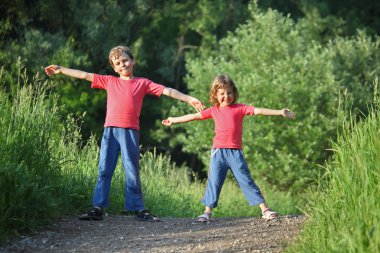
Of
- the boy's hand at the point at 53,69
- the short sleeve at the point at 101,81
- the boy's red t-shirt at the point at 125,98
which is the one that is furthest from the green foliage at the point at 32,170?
the boy's red t-shirt at the point at 125,98

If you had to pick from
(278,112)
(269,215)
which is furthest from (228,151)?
(269,215)

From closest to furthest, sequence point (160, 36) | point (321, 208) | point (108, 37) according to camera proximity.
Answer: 1. point (321, 208)
2. point (108, 37)
3. point (160, 36)

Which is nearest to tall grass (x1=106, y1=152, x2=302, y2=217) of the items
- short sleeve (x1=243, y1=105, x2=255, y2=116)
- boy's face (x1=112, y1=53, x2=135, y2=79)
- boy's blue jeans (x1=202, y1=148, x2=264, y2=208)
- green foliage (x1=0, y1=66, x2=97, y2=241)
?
green foliage (x1=0, y1=66, x2=97, y2=241)

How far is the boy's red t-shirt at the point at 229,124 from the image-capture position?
25.3 feet

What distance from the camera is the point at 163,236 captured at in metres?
6.53

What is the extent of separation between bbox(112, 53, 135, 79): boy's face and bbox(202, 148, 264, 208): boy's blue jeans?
121cm

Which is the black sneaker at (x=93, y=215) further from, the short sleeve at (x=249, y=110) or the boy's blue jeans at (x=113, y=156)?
the short sleeve at (x=249, y=110)

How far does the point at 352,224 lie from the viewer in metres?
A: 5.20

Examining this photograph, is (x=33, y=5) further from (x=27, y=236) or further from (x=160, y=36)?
(x=27, y=236)

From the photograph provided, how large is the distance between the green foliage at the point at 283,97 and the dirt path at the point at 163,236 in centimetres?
1329

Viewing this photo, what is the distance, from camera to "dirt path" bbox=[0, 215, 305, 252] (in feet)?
19.6

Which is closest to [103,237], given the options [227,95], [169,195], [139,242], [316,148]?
[139,242]

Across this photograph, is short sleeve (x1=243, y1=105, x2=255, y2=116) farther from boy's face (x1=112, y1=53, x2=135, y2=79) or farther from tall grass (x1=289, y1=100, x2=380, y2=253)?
tall grass (x1=289, y1=100, x2=380, y2=253)

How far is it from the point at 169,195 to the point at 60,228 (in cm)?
359
